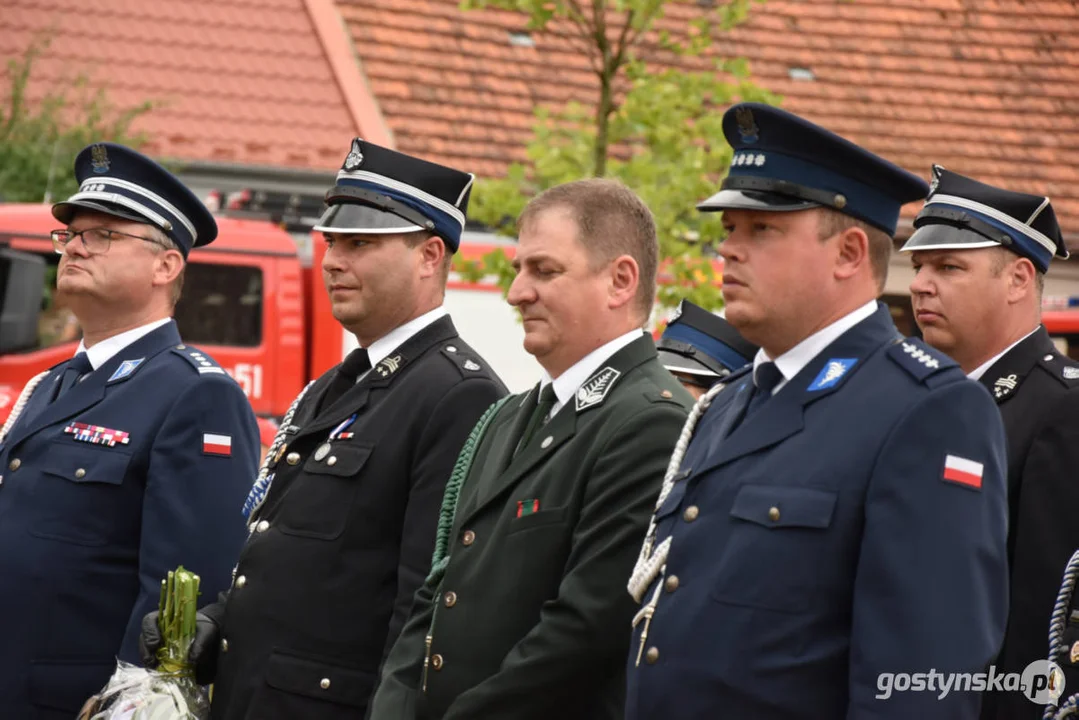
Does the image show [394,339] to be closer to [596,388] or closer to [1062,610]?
[596,388]

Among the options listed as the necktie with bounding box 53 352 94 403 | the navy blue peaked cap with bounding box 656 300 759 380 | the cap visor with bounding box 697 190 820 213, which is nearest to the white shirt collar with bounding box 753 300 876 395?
the cap visor with bounding box 697 190 820 213

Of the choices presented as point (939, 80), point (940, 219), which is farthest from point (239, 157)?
point (940, 219)

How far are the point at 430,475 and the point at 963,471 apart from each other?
1677 millimetres

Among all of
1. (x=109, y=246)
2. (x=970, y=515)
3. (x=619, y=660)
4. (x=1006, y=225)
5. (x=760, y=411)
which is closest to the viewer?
(x=970, y=515)

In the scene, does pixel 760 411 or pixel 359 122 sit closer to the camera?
pixel 760 411

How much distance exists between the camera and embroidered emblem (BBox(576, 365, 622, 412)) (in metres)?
3.75

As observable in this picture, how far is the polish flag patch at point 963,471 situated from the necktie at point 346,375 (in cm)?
212

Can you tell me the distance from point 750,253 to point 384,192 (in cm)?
161

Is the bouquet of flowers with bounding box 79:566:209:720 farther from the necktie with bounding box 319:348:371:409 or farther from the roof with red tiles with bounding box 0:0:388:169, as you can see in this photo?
the roof with red tiles with bounding box 0:0:388:169

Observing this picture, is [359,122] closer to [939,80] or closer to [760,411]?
[939,80]

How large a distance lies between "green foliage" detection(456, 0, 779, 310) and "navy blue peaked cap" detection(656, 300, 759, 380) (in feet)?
11.4

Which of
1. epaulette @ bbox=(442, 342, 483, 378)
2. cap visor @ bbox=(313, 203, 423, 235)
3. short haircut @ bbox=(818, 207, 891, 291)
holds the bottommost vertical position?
epaulette @ bbox=(442, 342, 483, 378)

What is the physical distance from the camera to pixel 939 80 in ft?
55.2

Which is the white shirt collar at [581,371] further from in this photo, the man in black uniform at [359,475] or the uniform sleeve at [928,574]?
the uniform sleeve at [928,574]
